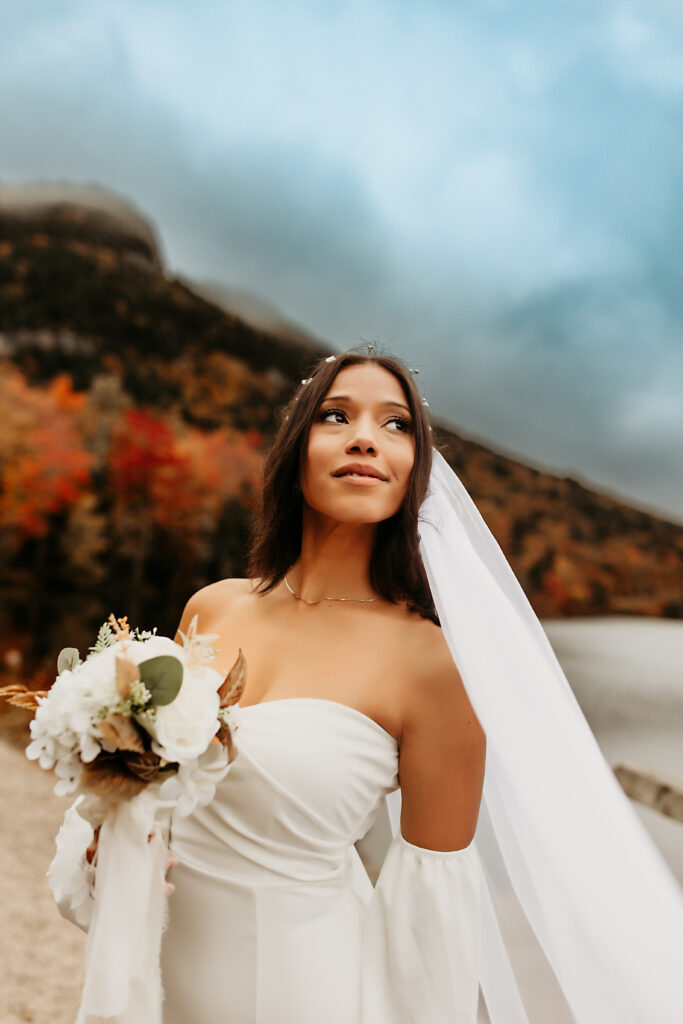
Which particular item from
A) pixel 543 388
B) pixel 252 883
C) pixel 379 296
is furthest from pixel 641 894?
pixel 379 296

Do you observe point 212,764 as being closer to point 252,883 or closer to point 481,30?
point 252,883

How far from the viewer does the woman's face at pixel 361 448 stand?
56.8 inches

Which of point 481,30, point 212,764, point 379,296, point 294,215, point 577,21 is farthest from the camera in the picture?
point 294,215

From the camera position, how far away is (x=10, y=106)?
9656mm

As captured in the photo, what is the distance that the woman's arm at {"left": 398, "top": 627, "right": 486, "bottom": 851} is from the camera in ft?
4.20

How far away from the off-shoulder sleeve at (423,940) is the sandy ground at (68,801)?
290 cm

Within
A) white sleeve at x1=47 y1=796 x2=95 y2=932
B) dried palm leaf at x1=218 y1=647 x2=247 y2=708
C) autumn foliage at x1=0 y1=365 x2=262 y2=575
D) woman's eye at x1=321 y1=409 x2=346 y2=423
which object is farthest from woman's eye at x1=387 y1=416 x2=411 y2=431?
autumn foliage at x1=0 y1=365 x2=262 y2=575

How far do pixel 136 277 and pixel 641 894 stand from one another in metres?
9.65

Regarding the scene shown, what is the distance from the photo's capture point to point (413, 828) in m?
1.29

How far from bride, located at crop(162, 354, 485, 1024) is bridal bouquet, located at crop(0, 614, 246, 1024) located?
179 mm

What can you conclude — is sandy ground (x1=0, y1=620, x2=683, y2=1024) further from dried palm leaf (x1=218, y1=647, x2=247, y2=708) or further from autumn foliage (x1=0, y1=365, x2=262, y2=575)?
dried palm leaf (x1=218, y1=647, x2=247, y2=708)

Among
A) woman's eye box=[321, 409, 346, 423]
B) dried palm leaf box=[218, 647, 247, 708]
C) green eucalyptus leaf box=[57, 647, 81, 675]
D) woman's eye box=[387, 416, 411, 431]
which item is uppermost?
A: woman's eye box=[387, 416, 411, 431]

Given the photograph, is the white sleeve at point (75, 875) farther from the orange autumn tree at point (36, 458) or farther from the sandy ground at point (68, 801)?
the orange autumn tree at point (36, 458)

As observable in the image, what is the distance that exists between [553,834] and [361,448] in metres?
0.80
